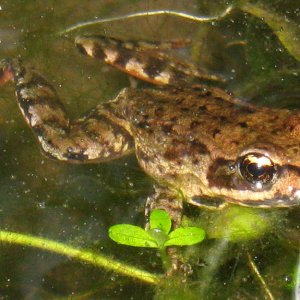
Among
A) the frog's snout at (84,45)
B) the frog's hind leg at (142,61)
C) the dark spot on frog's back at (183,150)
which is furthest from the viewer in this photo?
the frog's snout at (84,45)

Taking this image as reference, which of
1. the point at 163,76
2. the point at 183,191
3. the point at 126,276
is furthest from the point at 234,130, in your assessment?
the point at 126,276

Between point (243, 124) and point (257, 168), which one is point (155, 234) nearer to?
point (257, 168)

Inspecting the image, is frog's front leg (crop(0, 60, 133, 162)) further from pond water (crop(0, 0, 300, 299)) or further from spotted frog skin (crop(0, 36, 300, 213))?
pond water (crop(0, 0, 300, 299))

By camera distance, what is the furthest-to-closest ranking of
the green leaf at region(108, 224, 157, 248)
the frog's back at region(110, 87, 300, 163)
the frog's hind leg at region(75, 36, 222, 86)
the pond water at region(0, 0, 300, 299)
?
the frog's hind leg at region(75, 36, 222, 86)
the pond water at region(0, 0, 300, 299)
the frog's back at region(110, 87, 300, 163)
the green leaf at region(108, 224, 157, 248)

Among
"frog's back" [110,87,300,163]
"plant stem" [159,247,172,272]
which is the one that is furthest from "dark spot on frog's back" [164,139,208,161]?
"plant stem" [159,247,172,272]

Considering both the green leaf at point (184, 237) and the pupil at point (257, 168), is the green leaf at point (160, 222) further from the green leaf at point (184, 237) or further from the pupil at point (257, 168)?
the pupil at point (257, 168)

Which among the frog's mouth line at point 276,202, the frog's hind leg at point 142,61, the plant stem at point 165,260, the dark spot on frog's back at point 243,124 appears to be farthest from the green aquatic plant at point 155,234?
the frog's hind leg at point 142,61

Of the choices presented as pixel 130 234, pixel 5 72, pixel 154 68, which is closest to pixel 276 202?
pixel 130 234
